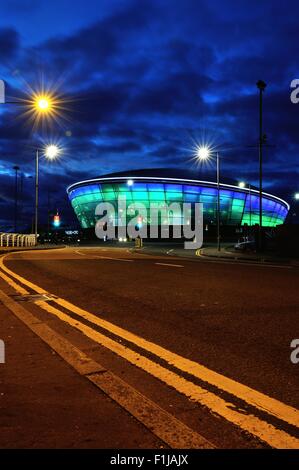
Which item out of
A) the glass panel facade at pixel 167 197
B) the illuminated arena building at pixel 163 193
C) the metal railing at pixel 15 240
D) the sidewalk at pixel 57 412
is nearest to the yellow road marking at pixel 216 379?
the sidewalk at pixel 57 412

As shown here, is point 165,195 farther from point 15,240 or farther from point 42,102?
point 42,102

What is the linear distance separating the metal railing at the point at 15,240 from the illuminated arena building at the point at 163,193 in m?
39.8

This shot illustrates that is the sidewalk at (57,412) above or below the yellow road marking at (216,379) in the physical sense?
below

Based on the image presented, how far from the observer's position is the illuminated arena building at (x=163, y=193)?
308 feet

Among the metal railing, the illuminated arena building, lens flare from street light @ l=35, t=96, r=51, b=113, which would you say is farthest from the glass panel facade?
lens flare from street light @ l=35, t=96, r=51, b=113

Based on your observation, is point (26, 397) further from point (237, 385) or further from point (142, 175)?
point (142, 175)

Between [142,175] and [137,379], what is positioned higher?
[142,175]

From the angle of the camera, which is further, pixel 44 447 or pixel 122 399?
pixel 122 399

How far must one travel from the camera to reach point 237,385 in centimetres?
466

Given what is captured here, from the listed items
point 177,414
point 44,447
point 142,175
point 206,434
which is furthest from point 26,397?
point 142,175

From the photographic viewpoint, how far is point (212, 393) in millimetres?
4441

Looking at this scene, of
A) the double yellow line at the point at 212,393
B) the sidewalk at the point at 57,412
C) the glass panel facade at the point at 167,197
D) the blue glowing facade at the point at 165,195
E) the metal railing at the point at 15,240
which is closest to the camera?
the sidewalk at the point at 57,412

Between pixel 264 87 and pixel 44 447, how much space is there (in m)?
31.0

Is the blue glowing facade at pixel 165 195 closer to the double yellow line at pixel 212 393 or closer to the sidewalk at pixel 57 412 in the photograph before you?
the double yellow line at pixel 212 393
